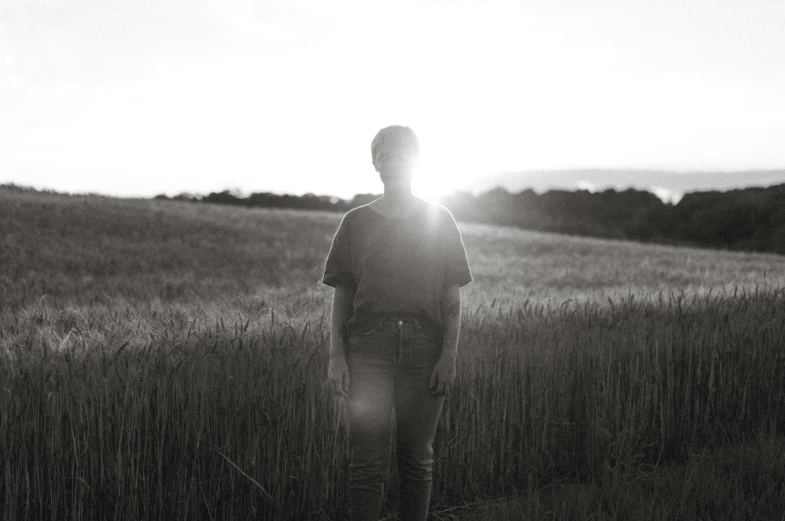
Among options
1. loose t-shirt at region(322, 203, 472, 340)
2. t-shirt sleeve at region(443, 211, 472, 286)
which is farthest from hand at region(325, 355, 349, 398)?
t-shirt sleeve at region(443, 211, 472, 286)

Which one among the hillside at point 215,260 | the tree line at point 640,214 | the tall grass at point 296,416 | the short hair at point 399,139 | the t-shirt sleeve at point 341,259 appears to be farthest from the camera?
the tree line at point 640,214

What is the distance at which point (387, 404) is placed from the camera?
2979 millimetres

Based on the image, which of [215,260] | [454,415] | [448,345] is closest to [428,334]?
[448,345]

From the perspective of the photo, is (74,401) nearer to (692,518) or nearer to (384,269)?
(384,269)

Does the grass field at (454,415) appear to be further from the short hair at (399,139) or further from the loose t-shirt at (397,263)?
the short hair at (399,139)

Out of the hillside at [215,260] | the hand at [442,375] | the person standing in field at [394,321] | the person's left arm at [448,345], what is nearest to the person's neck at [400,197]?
the person standing in field at [394,321]

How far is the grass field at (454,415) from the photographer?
3.45 meters

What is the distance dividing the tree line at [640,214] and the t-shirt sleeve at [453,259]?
29.2 metres

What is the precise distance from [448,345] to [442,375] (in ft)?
0.42

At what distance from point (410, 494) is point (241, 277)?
416 inches

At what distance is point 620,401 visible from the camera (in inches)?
Result: 197

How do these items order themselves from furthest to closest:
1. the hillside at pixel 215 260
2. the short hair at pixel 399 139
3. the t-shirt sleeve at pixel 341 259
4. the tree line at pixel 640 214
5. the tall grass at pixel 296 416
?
the tree line at pixel 640 214 → the hillside at pixel 215 260 → the tall grass at pixel 296 416 → the t-shirt sleeve at pixel 341 259 → the short hair at pixel 399 139

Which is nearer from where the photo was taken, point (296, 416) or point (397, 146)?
point (397, 146)

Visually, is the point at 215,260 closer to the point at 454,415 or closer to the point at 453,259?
the point at 454,415
